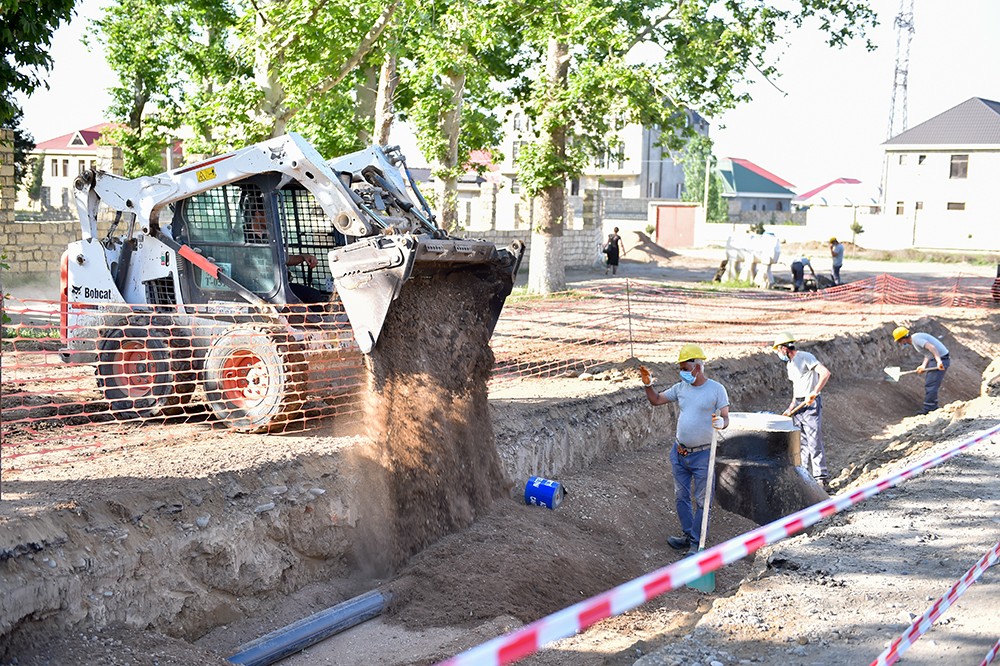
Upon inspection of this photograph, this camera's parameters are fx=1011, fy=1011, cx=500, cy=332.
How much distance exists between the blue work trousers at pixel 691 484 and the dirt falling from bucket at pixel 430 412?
5.69 feet

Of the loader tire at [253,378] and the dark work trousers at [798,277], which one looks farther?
the dark work trousers at [798,277]

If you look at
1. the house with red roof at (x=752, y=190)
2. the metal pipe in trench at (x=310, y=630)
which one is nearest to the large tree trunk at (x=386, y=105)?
the metal pipe in trench at (x=310, y=630)

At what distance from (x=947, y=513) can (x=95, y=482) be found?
6.57 m

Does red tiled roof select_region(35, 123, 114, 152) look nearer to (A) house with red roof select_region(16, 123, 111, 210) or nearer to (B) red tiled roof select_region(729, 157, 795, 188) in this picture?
(A) house with red roof select_region(16, 123, 111, 210)

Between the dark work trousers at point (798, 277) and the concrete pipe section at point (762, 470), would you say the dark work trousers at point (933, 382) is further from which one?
the dark work trousers at point (798, 277)

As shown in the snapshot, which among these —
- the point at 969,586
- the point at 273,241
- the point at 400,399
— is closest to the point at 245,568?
the point at 400,399

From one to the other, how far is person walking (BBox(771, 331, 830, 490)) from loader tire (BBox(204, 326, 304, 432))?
5.24 meters

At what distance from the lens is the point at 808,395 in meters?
10.8

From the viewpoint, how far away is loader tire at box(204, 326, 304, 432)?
893 centimetres

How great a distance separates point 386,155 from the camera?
10.7m

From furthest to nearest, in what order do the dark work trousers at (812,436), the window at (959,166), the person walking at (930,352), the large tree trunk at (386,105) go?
the window at (959,166) → the large tree trunk at (386,105) → the person walking at (930,352) → the dark work trousers at (812,436)

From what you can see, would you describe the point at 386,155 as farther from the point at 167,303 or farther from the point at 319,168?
the point at 167,303

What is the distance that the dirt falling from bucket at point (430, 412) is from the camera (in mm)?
8469

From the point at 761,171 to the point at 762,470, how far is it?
281 ft
